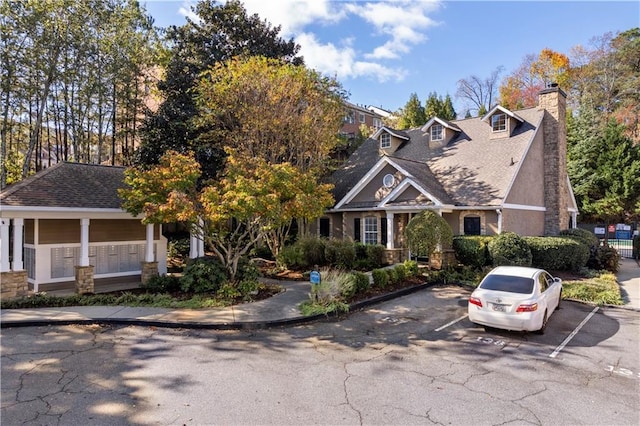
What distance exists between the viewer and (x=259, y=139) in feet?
56.1

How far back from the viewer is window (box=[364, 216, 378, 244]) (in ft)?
67.1

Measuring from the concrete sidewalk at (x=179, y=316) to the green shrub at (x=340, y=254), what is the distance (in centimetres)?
523

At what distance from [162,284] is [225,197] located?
180 inches

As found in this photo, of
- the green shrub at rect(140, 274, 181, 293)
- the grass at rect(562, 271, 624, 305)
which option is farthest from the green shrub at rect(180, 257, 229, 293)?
the grass at rect(562, 271, 624, 305)

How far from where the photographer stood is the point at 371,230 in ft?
67.5

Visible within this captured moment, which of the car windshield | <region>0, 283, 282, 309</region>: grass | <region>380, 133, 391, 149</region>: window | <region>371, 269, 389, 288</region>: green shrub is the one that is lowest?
<region>0, 283, 282, 309</region>: grass

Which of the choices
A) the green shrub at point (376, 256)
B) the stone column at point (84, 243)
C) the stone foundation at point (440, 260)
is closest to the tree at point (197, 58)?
the stone column at point (84, 243)

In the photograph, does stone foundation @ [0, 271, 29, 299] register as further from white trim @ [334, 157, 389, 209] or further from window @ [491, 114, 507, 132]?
window @ [491, 114, 507, 132]

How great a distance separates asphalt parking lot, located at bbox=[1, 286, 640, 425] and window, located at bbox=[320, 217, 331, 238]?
13.3m

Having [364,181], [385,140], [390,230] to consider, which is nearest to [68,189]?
[364,181]

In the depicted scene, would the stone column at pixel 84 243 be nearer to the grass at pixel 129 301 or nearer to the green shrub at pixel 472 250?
the grass at pixel 129 301

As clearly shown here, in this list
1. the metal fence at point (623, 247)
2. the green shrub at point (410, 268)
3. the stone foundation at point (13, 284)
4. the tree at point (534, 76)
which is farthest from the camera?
the tree at point (534, 76)

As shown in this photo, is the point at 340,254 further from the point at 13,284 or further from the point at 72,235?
the point at 13,284

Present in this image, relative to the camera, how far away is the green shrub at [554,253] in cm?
1602
